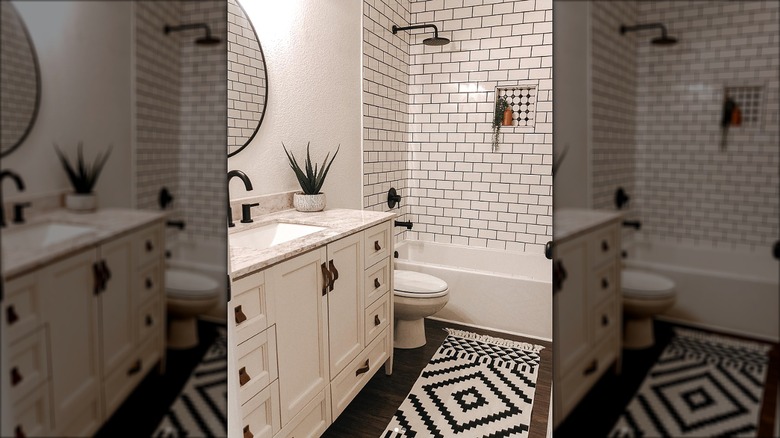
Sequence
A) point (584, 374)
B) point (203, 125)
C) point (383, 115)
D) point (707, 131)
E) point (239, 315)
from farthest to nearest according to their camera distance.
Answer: point (383, 115) < point (239, 315) < point (203, 125) < point (584, 374) < point (707, 131)

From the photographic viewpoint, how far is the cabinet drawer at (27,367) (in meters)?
0.40

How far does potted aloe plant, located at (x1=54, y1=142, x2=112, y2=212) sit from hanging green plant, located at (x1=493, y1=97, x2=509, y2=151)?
660 millimetres

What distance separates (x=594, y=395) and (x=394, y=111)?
2.08ft

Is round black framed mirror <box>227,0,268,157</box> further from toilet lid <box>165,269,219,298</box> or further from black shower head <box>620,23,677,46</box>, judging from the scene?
black shower head <box>620,23,677,46</box>

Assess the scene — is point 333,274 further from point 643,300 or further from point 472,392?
point 643,300

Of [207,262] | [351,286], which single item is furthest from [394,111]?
[207,262]

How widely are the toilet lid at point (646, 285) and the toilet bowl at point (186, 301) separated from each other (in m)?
0.43

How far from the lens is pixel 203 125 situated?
1.87 feet

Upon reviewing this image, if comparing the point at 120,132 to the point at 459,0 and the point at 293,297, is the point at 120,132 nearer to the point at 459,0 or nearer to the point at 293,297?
the point at 293,297

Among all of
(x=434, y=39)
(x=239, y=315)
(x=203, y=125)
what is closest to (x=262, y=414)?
(x=239, y=315)

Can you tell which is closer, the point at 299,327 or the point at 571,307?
the point at 571,307

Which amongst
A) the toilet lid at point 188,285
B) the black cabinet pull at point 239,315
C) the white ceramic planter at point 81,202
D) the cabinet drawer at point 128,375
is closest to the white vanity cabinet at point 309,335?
the black cabinet pull at point 239,315

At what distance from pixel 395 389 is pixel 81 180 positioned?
0.71m

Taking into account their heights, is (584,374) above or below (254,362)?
above
